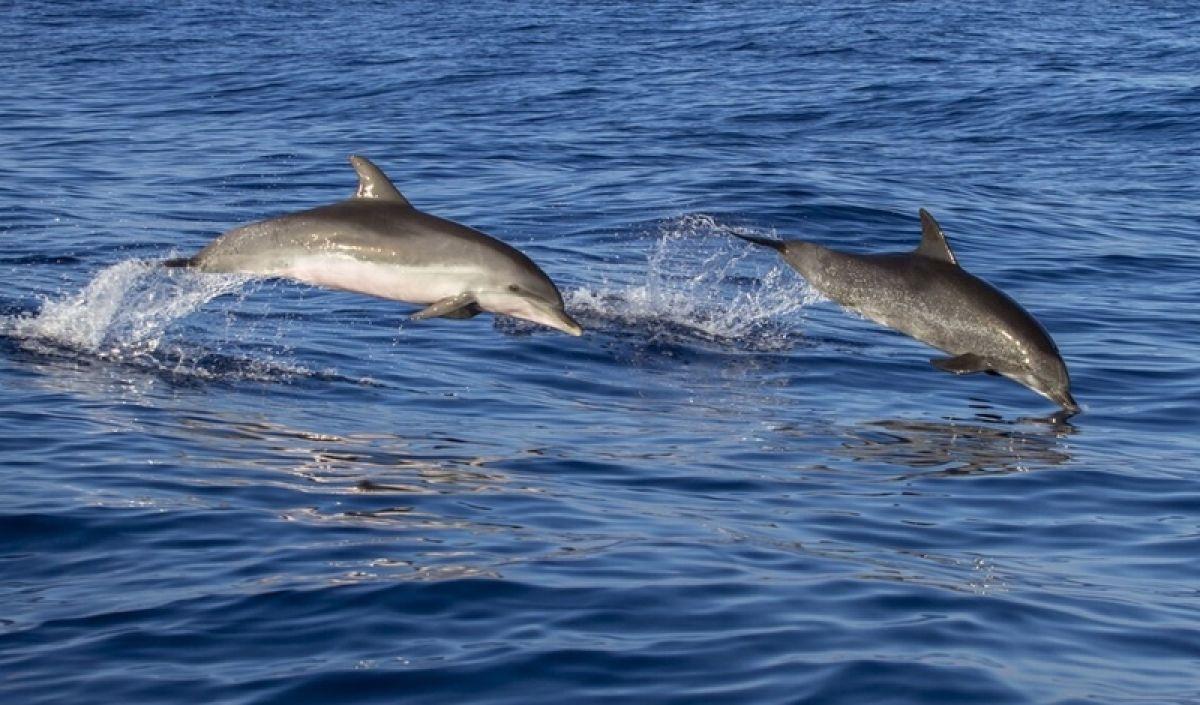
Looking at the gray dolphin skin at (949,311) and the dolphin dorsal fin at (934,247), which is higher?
the dolphin dorsal fin at (934,247)

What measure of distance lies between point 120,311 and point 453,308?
11.7 feet

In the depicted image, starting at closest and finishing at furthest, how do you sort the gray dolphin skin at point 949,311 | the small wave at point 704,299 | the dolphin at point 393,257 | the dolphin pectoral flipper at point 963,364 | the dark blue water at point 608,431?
1. the dark blue water at point 608,431
2. the dolphin at point 393,257
3. the dolphin pectoral flipper at point 963,364
4. the gray dolphin skin at point 949,311
5. the small wave at point 704,299

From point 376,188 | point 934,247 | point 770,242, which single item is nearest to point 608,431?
point 770,242

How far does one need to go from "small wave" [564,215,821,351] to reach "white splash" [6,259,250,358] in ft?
8.96

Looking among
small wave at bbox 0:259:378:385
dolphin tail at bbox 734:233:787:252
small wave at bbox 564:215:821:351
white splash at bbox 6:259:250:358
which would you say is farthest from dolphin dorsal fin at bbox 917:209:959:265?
white splash at bbox 6:259:250:358

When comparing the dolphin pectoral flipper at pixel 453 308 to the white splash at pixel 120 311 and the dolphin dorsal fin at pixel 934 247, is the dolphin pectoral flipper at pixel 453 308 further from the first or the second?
the dolphin dorsal fin at pixel 934 247

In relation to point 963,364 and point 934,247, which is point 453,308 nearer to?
point 963,364

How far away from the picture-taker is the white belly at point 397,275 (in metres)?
10.2

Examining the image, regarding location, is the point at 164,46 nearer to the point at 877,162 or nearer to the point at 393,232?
the point at 877,162

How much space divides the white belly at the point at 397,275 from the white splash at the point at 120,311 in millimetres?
1427

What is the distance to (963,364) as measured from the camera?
10.8m

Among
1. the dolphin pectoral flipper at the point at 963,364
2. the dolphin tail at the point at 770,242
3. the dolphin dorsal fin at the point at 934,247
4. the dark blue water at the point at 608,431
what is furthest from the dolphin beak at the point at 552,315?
the dolphin dorsal fin at the point at 934,247

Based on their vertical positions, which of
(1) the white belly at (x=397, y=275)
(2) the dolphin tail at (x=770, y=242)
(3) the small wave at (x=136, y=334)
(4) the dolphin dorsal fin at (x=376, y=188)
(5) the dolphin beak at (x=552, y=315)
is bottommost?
(3) the small wave at (x=136, y=334)

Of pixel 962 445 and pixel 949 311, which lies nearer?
pixel 962 445
